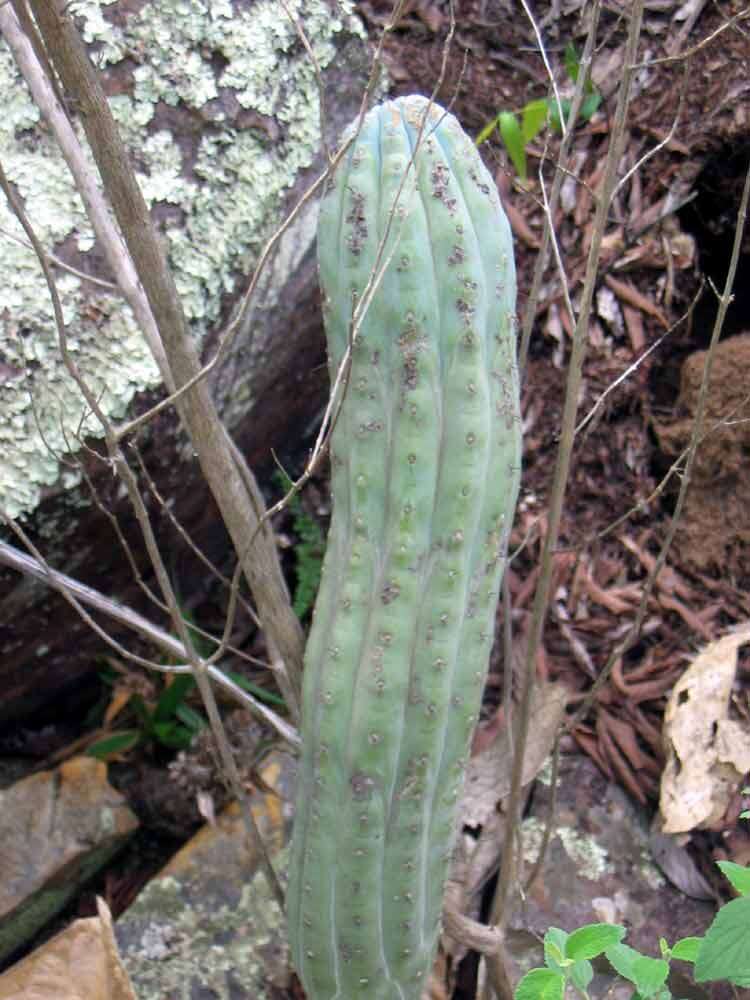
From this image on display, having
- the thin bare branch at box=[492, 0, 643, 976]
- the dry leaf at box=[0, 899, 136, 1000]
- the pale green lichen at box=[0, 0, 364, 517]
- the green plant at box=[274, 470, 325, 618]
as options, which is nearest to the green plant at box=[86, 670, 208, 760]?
the green plant at box=[274, 470, 325, 618]

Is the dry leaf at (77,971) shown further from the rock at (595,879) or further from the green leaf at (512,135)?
the green leaf at (512,135)

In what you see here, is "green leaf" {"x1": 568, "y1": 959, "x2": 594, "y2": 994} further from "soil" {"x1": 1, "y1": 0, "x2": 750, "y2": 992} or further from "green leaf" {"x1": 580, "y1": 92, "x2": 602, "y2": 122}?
"green leaf" {"x1": 580, "y1": 92, "x2": 602, "y2": 122}

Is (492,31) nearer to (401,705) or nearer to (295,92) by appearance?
(295,92)

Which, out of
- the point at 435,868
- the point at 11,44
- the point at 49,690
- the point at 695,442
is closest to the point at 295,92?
the point at 11,44

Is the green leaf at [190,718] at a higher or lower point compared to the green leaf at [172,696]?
lower

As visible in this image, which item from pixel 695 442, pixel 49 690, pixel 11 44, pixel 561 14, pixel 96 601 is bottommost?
pixel 49 690

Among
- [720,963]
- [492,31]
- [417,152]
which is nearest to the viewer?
[720,963]

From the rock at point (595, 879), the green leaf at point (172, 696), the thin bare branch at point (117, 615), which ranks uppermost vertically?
the thin bare branch at point (117, 615)

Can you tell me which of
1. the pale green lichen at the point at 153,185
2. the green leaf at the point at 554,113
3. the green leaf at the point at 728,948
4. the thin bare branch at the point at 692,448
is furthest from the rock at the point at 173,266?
the green leaf at the point at 728,948

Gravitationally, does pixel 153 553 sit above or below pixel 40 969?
above
